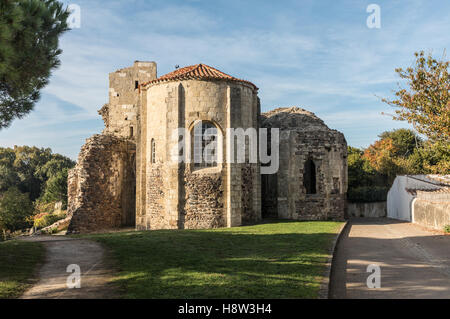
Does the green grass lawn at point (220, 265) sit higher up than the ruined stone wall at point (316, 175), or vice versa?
the ruined stone wall at point (316, 175)

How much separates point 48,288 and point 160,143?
12.8m

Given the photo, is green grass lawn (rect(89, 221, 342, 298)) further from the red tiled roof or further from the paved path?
the red tiled roof

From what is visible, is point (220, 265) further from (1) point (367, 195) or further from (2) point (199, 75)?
(1) point (367, 195)

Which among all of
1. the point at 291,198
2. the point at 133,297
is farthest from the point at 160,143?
the point at 133,297

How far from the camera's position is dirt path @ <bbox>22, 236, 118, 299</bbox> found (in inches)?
273

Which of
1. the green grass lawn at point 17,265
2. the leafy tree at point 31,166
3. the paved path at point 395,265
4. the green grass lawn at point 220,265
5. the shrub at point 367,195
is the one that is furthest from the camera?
the leafy tree at point 31,166

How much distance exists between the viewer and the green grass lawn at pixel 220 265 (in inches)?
272

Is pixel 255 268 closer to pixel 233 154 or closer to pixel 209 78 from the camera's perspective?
pixel 233 154

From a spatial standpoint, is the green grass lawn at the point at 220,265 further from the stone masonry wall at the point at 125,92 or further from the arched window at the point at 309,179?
the arched window at the point at 309,179

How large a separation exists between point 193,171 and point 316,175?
8761 millimetres

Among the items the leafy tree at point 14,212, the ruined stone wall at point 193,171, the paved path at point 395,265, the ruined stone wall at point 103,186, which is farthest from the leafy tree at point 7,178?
the paved path at point 395,265

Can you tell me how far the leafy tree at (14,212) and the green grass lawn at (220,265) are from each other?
21.4 meters

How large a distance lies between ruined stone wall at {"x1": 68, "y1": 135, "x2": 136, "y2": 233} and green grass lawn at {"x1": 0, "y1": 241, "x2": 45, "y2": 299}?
8871 mm

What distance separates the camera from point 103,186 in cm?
2236
